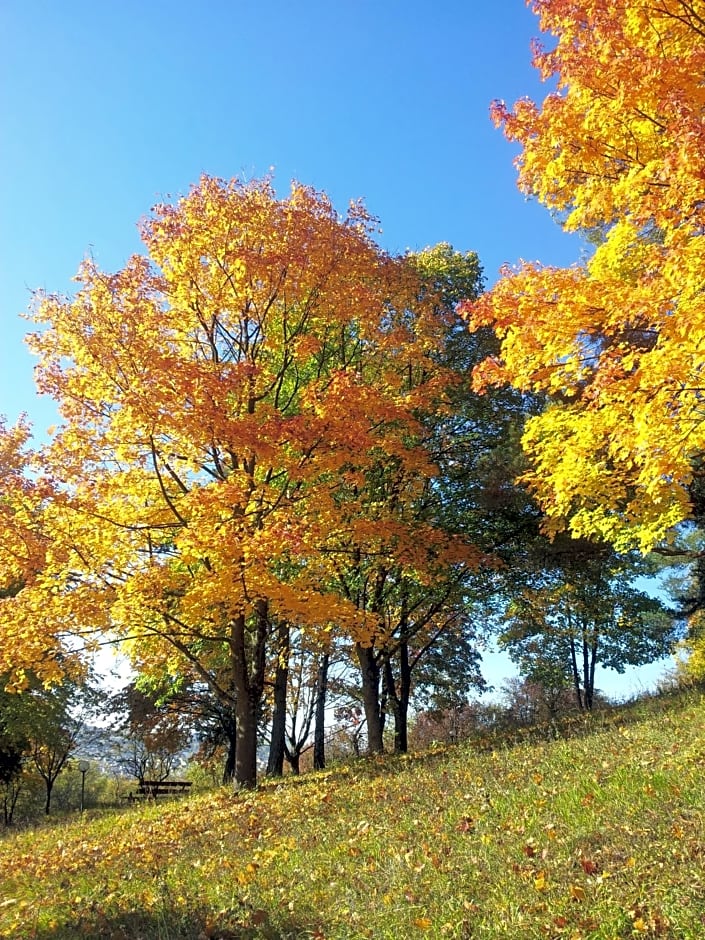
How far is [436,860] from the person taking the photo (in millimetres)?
5426

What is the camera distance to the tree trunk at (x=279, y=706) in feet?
58.3

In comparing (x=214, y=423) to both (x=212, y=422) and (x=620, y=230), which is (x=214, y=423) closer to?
(x=212, y=422)

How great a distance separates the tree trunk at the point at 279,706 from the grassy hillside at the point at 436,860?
307 inches

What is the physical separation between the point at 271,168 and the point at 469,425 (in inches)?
316

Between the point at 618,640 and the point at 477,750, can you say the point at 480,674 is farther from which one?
the point at 477,750

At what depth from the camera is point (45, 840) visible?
10.7m

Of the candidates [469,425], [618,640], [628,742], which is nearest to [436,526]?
[469,425]

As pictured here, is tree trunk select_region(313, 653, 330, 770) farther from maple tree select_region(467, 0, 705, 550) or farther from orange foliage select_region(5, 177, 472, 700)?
maple tree select_region(467, 0, 705, 550)

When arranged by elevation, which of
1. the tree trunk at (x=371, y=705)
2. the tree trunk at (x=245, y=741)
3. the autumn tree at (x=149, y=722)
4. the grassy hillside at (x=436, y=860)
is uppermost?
the autumn tree at (x=149, y=722)

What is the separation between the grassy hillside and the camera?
4.16m

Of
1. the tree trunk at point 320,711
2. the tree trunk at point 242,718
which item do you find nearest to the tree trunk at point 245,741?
the tree trunk at point 242,718

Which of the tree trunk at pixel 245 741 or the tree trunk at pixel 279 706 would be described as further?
the tree trunk at pixel 279 706

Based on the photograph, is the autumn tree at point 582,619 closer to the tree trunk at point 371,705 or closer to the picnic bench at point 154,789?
the tree trunk at point 371,705

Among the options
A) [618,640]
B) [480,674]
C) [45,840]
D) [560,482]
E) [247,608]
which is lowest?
[45,840]
